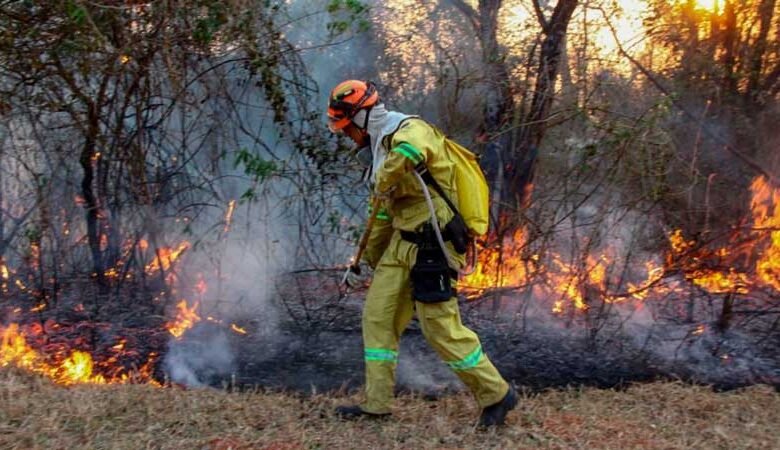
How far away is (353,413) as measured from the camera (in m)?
4.34

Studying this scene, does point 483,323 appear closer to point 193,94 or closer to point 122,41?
point 193,94

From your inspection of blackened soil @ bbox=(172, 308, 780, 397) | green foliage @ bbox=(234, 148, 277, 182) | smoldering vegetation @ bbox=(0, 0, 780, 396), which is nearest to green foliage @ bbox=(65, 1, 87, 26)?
smoldering vegetation @ bbox=(0, 0, 780, 396)

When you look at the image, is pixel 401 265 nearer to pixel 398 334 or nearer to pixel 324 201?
pixel 398 334

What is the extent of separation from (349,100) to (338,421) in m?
1.77

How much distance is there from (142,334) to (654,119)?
165 inches

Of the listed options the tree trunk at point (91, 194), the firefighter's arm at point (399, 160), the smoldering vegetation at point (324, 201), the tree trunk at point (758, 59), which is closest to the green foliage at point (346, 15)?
the smoldering vegetation at point (324, 201)

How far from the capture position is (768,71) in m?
6.90

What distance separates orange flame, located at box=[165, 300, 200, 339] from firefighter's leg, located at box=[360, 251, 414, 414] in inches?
89.8

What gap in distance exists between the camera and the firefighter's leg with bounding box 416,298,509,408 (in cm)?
402

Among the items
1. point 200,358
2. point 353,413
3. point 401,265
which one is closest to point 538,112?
point 401,265

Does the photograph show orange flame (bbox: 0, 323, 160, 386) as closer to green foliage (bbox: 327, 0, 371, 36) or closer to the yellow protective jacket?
the yellow protective jacket

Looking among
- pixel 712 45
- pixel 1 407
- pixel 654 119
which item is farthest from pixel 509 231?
pixel 1 407

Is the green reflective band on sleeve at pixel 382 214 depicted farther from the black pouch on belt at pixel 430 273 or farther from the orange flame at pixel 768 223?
the orange flame at pixel 768 223

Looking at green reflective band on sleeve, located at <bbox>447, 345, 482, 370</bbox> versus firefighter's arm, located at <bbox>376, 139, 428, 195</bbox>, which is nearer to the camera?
firefighter's arm, located at <bbox>376, 139, 428, 195</bbox>
